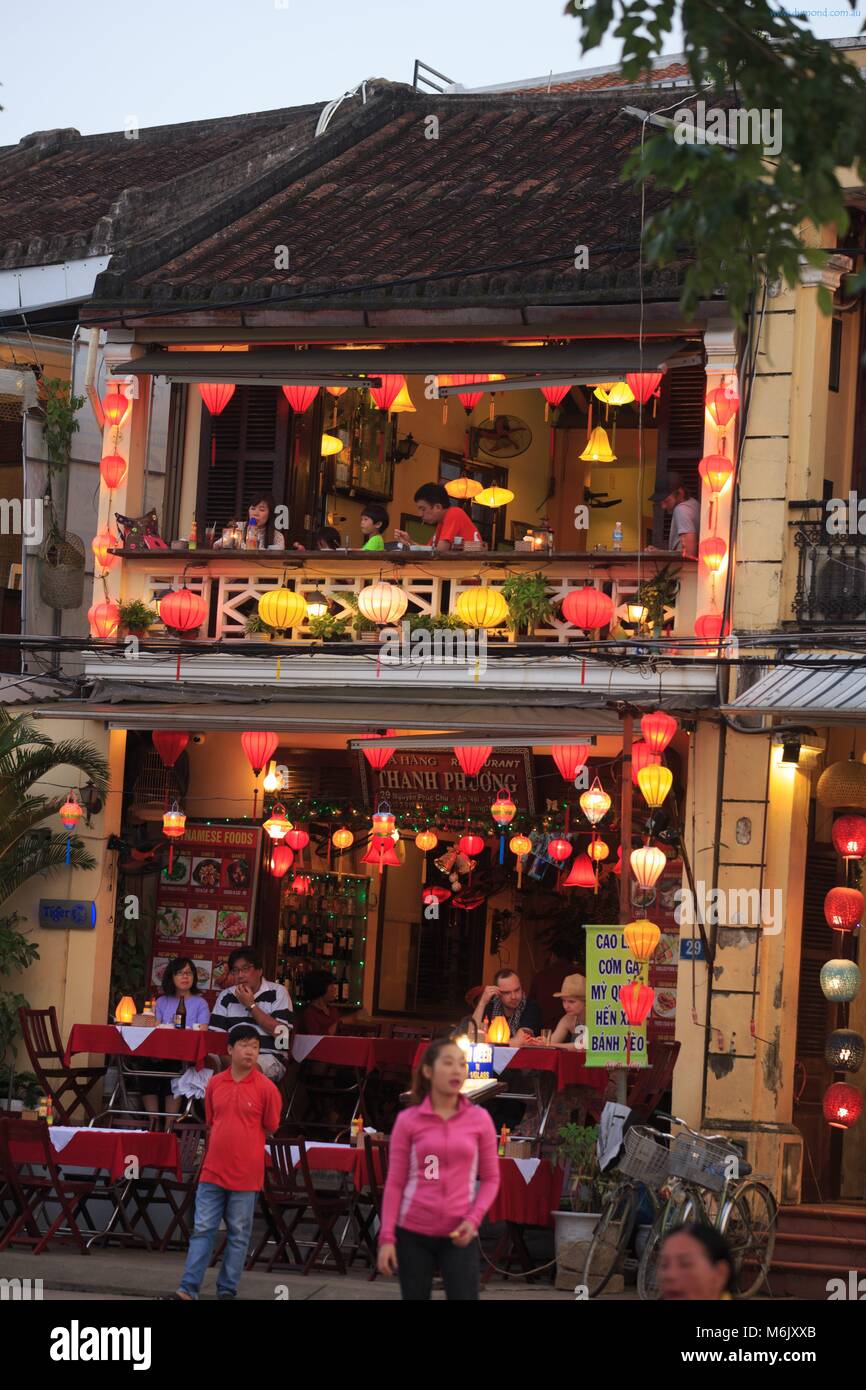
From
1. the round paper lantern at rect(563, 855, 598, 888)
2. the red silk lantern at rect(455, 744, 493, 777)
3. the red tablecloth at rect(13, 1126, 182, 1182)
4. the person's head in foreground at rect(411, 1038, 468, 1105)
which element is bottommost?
the red tablecloth at rect(13, 1126, 182, 1182)

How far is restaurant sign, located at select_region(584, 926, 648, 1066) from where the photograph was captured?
13.7 meters

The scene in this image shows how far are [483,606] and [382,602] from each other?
0.78 metres

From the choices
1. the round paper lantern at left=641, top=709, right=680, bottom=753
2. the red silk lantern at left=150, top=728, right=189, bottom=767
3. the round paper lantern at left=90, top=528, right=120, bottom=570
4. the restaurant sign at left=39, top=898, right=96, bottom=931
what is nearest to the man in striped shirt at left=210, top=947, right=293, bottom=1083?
the restaurant sign at left=39, top=898, right=96, bottom=931

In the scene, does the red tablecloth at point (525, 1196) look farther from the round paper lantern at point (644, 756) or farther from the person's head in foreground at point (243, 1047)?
the round paper lantern at point (644, 756)

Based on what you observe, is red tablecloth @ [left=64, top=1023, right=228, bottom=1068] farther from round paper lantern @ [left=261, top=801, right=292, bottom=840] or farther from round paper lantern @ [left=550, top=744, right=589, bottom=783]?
round paper lantern @ [left=550, top=744, right=589, bottom=783]

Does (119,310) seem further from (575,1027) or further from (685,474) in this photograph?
(575,1027)

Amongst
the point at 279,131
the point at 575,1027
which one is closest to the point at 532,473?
the point at 279,131

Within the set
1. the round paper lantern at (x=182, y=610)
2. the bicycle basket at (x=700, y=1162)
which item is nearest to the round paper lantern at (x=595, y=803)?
the bicycle basket at (x=700, y=1162)

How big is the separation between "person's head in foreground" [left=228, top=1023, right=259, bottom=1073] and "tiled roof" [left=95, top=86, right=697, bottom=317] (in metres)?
6.63

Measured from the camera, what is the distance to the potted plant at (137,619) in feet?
53.3

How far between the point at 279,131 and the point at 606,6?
47.0 feet

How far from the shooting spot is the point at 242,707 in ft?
50.5

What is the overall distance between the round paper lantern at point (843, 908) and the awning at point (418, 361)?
13.2 feet

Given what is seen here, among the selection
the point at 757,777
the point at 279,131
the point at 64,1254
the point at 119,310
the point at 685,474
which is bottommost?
the point at 64,1254
